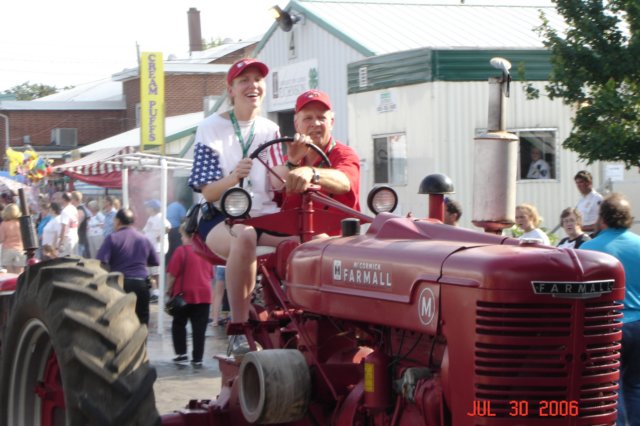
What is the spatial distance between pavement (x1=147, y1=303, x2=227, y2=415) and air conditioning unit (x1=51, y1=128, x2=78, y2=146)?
1479 inches

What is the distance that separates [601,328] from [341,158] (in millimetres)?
2354

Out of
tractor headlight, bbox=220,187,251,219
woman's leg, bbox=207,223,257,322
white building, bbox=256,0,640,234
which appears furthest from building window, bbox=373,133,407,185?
tractor headlight, bbox=220,187,251,219

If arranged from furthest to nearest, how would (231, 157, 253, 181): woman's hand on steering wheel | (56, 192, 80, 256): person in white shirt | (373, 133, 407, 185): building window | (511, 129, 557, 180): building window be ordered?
(56, 192, 80, 256): person in white shirt < (373, 133, 407, 185): building window < (511, 129, 557, 180): building window < (231, 157, 253, 181): woman's hand on steering wheel

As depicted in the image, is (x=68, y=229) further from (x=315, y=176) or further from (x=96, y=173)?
(x=315, y=176)

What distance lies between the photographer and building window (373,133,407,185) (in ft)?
53.5

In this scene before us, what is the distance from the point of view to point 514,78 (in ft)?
51.8

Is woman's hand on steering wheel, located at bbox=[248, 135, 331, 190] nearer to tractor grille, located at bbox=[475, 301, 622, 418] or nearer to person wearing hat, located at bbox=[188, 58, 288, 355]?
person wearing hat, located at bbox=[188, 58, 288, 355]

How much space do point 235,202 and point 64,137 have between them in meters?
47.7

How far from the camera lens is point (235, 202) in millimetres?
5562

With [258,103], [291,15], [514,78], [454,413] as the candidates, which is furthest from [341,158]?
[291,15]

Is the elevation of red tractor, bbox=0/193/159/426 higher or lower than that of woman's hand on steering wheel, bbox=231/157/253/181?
lower

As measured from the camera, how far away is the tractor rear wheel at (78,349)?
4.86 m

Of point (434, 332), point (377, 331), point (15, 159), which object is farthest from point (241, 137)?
point (15, 159)

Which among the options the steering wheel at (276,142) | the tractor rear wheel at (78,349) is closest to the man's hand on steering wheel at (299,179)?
the steering wheel at (276,142)
